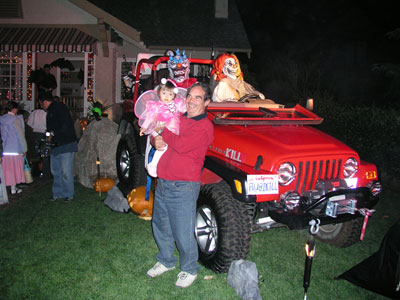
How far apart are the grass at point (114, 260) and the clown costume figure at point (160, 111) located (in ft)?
4.20

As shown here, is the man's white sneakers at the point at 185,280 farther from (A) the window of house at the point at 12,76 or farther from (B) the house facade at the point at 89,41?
(A) the window of house at the point at 12,76

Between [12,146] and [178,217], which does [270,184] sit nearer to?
[178,217]

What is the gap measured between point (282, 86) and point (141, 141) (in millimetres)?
17014

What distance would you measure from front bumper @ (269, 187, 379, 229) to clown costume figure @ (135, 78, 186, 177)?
1378mm

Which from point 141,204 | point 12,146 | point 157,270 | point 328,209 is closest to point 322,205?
point 328,209

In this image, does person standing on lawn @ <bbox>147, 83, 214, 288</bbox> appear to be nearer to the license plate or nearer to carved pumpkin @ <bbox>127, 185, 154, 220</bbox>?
the license plate

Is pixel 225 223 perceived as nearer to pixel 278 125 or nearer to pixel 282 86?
pixel 278 125

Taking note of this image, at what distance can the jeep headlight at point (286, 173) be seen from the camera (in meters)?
3.71

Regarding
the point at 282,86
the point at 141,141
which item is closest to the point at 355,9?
the point at 282,86

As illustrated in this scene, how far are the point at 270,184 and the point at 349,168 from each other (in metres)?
1.22

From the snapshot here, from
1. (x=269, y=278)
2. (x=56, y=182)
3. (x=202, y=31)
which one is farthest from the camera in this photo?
(x=202, y=31)

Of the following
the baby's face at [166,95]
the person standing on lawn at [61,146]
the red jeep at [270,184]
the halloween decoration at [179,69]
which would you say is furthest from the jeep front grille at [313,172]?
the person standing on lawn at [61,146]

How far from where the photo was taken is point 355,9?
26.1m

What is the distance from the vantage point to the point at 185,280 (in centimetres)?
374
